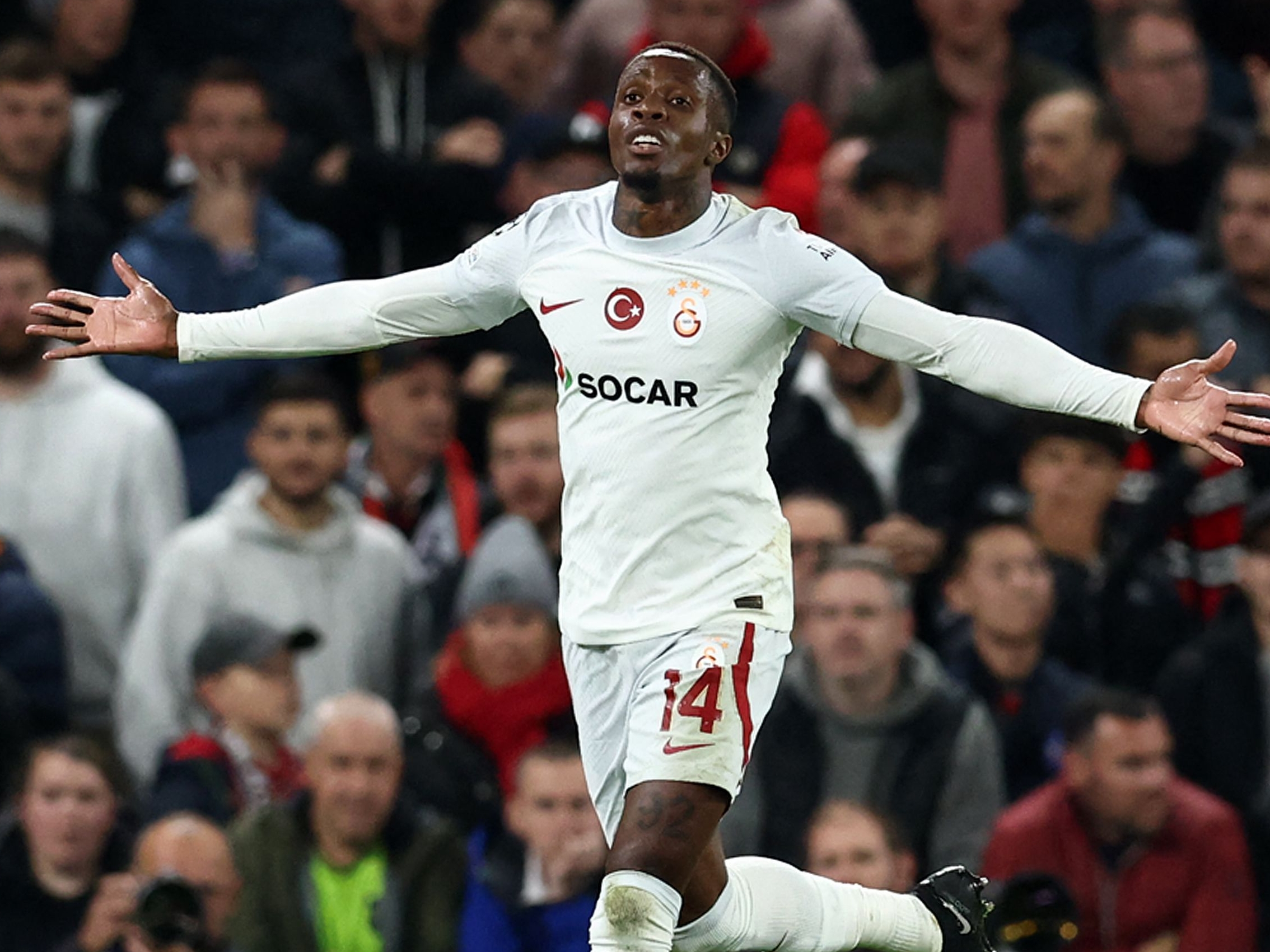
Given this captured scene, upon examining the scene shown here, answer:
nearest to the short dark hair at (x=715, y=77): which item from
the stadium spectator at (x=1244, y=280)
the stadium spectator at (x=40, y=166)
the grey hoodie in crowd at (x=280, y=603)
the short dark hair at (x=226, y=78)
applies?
the grey hoodie in crowd at (x=280, y=603)

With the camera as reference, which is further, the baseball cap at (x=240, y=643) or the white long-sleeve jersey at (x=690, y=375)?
the baseball cap at (x=240, y=643)

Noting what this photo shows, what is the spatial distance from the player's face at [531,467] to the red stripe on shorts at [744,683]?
3772 mm

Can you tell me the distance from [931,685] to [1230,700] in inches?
43.5

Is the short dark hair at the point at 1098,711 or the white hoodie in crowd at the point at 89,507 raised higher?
the white hoodie in crowd at the point at 89,507

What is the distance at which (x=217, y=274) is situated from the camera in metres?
10.6

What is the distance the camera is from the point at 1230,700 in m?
9.40

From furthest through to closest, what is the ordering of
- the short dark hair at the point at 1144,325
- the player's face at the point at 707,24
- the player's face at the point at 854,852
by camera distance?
1. the player's face at the point at 707,24
2. the short dark hair at the point at 1144,325
3. the player's face at the point at 854,852

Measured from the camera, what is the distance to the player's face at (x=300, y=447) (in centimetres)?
990

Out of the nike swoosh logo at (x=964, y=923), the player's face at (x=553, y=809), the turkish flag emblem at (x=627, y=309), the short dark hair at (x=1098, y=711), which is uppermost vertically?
the turkish flag emblem at (x=627, y=309)

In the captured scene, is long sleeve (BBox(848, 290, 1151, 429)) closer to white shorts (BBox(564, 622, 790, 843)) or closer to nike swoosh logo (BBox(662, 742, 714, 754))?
white shorts (BBox(564, 622, 790, 843))

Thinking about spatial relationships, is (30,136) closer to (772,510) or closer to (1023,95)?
(1023,95)

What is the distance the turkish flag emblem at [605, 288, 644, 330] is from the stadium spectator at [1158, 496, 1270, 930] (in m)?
3.96

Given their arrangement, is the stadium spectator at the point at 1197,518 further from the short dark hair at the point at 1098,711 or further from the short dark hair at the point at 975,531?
the short dark hair at the point at 1098,711

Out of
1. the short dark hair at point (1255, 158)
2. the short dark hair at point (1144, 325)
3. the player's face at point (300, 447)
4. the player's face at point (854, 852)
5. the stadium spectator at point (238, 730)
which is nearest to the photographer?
the player's face at point (854, 852)
